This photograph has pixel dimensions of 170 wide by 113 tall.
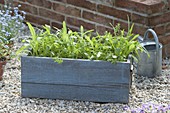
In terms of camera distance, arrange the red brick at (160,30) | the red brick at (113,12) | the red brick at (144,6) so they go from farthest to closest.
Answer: the red brick at (113,12), the red brick at (160,30), the red brick at (144,6)

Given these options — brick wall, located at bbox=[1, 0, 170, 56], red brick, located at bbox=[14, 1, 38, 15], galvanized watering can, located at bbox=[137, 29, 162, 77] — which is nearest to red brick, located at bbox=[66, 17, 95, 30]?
brick wall, located at bbox=[1, 0, 170, 56]

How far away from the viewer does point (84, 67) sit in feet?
12.6

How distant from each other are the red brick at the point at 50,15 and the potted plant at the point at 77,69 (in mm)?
1629

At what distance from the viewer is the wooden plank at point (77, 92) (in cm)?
387

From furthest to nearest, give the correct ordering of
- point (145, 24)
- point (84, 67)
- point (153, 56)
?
point (145, 24) → point (153, 56) → point (84, 67)

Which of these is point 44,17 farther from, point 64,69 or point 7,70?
point 64,69

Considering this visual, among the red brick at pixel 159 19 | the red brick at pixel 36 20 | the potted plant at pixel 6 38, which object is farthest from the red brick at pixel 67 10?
the red brick at pixel 159 19

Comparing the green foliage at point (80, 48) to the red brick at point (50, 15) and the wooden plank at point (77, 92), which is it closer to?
the wooden plank at point (77, 92)

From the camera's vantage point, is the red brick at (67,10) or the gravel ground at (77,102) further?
the red brick at (67,10)

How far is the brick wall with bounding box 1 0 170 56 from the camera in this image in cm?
481

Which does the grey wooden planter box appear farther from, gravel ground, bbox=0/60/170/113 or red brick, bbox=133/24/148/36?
red brick, bbox=133/24/148/36

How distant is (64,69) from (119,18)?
4.43ft

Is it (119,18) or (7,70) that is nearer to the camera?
(7,70)

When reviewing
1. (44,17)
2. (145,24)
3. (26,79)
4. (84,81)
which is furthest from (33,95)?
(44,17)
